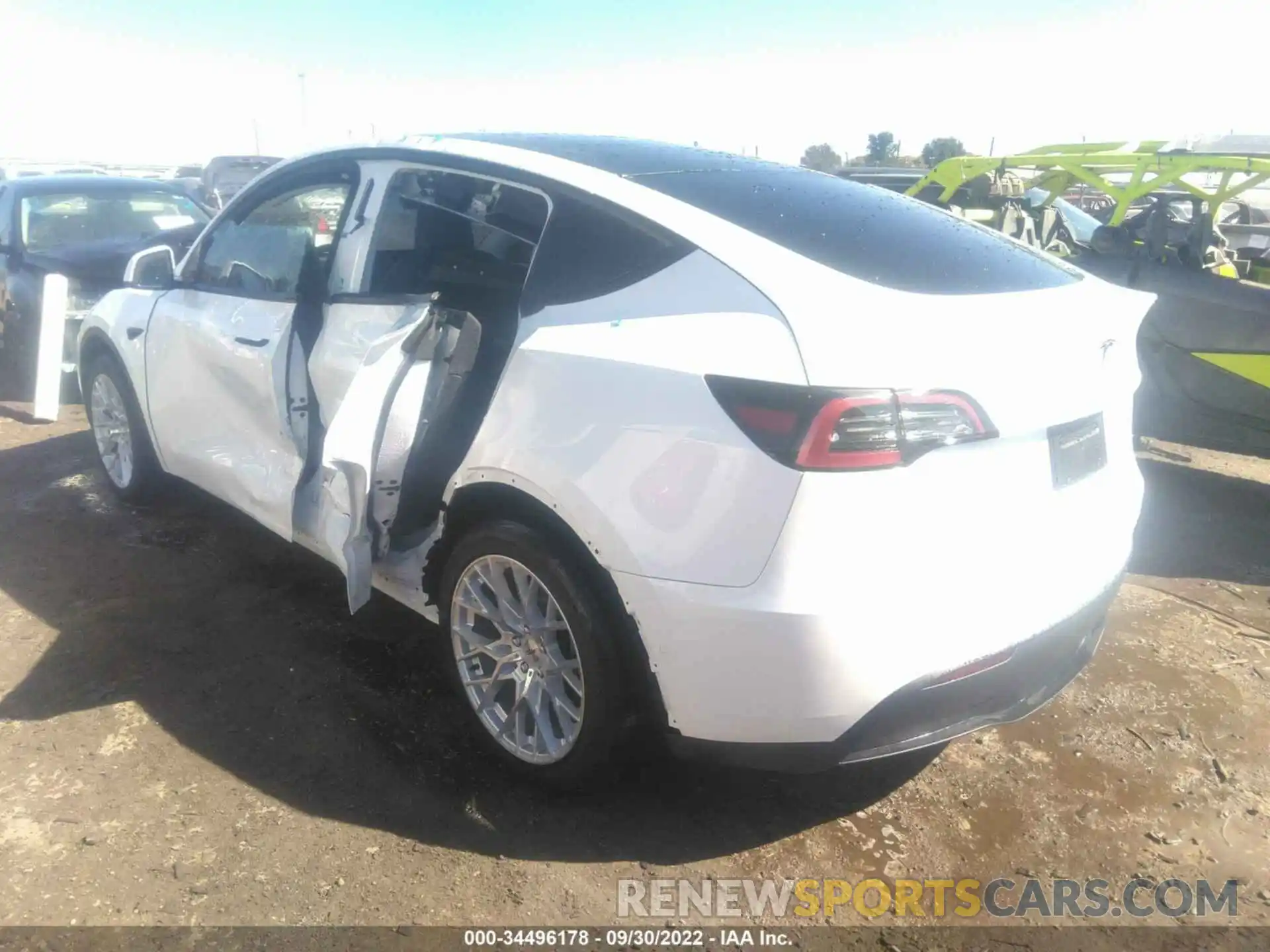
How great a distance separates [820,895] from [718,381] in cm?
133

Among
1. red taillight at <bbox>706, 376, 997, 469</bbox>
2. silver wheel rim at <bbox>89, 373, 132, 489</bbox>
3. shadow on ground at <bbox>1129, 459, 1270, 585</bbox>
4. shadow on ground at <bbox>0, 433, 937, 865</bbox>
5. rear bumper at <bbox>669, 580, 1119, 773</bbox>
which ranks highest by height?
red taillight at <bbox>706, 376, 997, 469</bbox>

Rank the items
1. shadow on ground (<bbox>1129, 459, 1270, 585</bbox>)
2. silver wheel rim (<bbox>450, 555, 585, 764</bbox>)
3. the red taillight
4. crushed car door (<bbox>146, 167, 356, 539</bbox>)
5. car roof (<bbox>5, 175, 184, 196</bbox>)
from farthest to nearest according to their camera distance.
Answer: car roof (<bbox>5, 175, 184, 196</bbox>) < shadow on ground (<bbox>1129, 459, 1270, 585</bbox>) < crushed car door (<bbox>146, 167, 356, 539</bbox>) < silver wheel rim (<bbox>450, 555, 585, 764</bbox>) < the red taillight

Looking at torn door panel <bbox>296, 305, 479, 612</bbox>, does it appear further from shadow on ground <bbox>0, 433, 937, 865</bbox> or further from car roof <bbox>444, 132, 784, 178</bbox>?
car roof <bbox>444, 132, 784, 178</bbox>

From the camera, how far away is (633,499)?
222cm

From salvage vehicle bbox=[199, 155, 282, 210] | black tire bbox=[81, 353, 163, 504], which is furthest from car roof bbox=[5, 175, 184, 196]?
salvage vehicle bbox=[199, 155, 282, 210]

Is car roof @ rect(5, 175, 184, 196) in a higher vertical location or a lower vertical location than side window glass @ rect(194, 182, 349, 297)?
lower

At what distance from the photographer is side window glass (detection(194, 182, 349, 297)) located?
3355 mm

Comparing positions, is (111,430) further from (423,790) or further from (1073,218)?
(1073,218)

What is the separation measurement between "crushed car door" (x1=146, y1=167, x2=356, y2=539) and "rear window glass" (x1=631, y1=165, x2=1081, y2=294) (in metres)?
1.40

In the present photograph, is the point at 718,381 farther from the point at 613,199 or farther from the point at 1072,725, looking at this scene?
the point at 1072,725

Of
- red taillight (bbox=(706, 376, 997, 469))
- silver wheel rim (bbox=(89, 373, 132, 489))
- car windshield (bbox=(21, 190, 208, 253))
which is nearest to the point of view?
red taillight (bbox=(706, 376, 997, 469))

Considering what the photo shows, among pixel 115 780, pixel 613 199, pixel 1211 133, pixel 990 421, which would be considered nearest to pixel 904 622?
pixel 990 421

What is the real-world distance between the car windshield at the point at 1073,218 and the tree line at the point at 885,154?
2178cm

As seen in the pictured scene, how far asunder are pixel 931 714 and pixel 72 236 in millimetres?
7659
